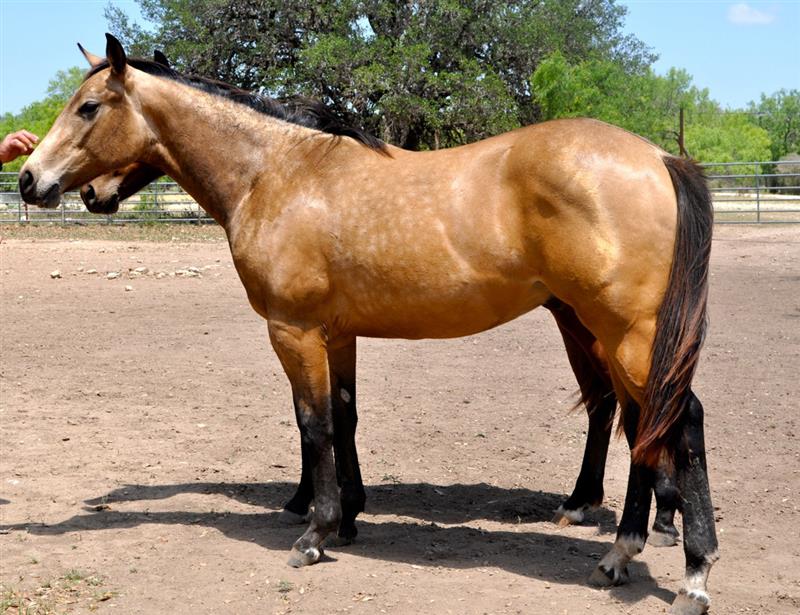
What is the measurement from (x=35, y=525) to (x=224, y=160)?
7.38 ft

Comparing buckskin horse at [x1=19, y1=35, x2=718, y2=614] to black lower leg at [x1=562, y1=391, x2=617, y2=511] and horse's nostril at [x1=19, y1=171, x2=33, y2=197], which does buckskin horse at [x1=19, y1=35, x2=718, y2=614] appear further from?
→ black lower leg at [x1=562, y1=391, x2=617, y2=511]

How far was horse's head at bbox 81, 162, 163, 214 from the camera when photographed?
4.92 meters

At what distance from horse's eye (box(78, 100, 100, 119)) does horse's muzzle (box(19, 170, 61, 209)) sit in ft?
1.30

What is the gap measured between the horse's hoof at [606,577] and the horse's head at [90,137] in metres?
3.13

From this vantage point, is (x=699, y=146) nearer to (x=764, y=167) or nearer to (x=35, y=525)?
(x=764, y=167)

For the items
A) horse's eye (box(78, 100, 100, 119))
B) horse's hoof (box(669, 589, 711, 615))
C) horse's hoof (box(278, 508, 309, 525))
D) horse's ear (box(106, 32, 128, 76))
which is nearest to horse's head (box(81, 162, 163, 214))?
horse's eye (box(78, 100, 100, 119))

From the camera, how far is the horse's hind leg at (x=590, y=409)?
5.00 m

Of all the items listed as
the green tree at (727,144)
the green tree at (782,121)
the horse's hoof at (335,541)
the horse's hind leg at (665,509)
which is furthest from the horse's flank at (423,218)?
the green tree at (782,121)

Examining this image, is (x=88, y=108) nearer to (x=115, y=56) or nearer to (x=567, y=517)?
(x=115, y=56)

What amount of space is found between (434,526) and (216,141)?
2.37m

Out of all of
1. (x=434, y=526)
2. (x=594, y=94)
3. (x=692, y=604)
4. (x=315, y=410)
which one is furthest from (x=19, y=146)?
(x=594, y=94)

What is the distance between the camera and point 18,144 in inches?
209

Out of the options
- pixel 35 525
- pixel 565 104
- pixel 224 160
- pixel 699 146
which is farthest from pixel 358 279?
pixel 699 146

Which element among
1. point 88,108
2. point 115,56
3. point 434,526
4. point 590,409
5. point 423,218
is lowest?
point 434,526
